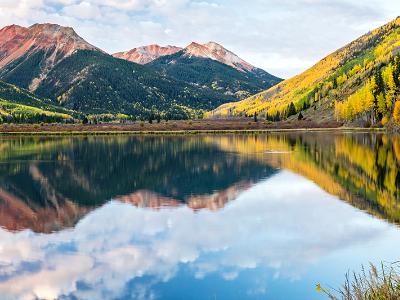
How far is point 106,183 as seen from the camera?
63.2 metres

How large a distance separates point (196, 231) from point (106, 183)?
29438 millimetres

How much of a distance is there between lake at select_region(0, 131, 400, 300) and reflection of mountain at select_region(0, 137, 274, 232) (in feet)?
0.67

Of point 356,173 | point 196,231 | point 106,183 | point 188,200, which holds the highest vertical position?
point 356,173

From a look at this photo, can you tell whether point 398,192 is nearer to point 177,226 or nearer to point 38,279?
point 177,226

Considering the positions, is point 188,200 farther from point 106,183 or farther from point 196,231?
point 106,183

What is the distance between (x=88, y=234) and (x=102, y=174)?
36593mm

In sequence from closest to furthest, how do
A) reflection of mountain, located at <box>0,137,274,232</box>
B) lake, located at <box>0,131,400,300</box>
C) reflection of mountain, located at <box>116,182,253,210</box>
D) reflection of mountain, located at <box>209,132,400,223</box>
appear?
lake, located at <box>0,131,400,300</box> < reflection of mountain, located at <box>209,132,400,223</box> < reflection of mountain, located at <box>0,137,274,232</box> < reflection of mountain, located at <box>116,182,253,210</box>

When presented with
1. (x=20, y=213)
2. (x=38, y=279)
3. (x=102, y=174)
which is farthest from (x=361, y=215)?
(x=102, y=174)

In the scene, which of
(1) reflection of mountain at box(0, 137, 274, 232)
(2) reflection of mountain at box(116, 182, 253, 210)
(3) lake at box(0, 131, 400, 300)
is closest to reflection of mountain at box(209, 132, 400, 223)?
(3) lake at box(0, 131, 400, 300)

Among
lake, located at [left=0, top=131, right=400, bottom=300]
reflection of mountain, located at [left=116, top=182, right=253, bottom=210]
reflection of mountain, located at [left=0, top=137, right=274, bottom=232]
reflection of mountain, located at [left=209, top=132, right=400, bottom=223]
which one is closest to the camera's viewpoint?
lake, located at [left=0, top=131, right=400, bottom=300]

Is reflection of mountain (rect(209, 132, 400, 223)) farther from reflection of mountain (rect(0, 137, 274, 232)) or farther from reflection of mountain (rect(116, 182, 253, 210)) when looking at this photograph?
reflection of mountain (rect(116, 182, 253, 210))

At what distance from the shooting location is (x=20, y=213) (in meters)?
44.8

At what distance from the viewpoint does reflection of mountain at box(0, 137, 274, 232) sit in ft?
150

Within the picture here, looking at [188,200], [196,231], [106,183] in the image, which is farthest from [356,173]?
[196,231]
